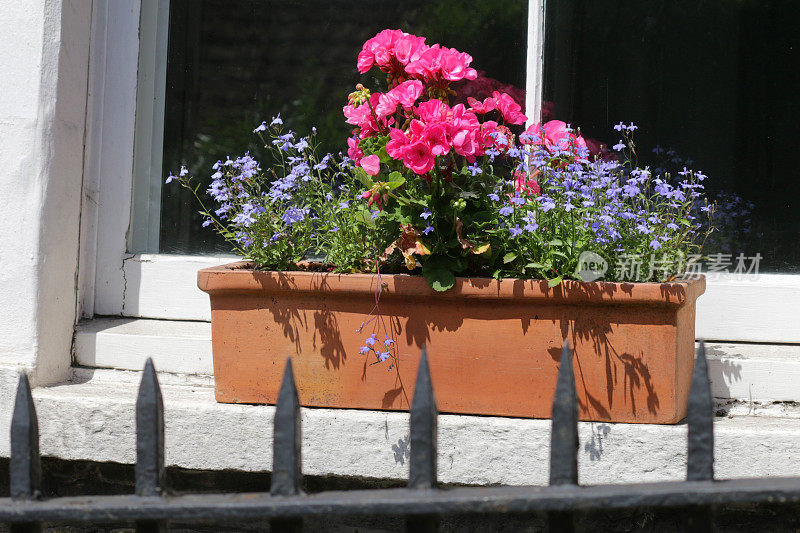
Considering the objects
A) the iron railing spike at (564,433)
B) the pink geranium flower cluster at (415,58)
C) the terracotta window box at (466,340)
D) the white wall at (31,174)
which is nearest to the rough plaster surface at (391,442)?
the terracotta window box at (466,340)

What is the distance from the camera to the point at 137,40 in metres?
2.34

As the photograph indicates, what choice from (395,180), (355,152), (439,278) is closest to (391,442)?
(439,278)

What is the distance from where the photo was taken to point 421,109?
1.64 meters

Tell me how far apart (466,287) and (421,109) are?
1.39 feet

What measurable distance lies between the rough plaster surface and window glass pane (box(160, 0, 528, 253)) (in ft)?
2.42

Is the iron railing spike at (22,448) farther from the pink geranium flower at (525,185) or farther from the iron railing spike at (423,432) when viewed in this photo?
→ the pink geranium flower at (525,185)

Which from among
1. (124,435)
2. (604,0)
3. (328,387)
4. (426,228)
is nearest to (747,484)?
(426,228)

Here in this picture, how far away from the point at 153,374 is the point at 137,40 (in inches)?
67.1

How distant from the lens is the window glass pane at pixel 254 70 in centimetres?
236

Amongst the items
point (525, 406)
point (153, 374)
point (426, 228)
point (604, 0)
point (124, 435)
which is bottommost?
point (124, 435)

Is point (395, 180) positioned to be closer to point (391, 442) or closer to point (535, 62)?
point (391, 442)

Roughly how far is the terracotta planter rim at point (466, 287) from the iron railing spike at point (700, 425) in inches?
25.6

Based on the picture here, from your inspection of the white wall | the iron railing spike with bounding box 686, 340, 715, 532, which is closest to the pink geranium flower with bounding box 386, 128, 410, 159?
the iron railing spike with bounding box 686, 340, 715, 532

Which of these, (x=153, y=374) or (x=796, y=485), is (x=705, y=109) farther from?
(x=153, y=374)
